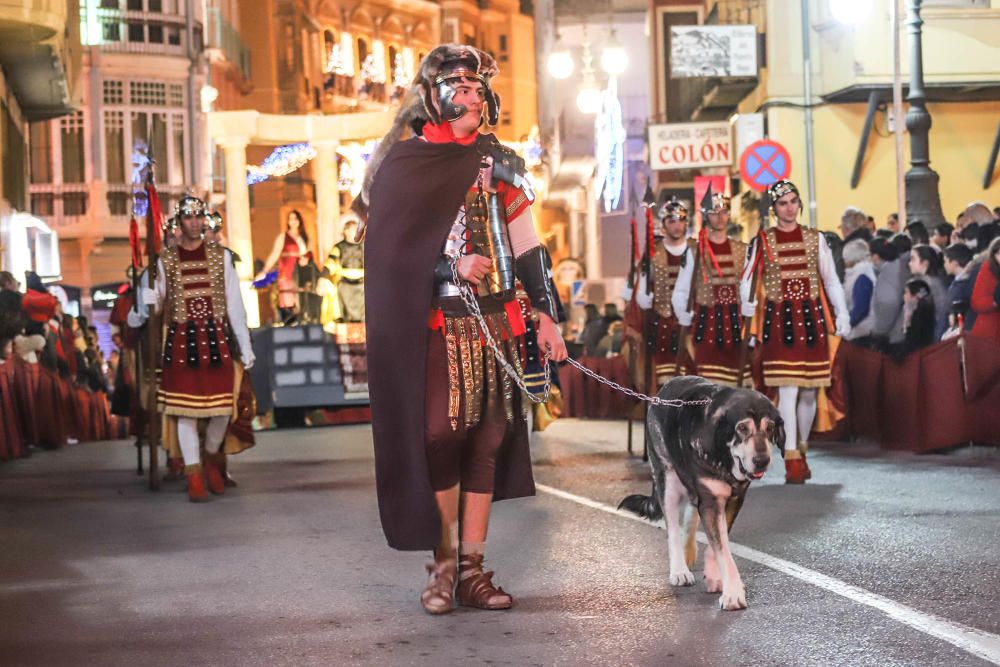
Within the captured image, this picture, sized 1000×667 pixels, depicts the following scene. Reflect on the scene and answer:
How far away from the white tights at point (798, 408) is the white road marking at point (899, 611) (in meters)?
3.82

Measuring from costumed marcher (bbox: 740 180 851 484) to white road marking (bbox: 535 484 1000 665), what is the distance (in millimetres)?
3893

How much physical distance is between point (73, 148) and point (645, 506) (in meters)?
42.2

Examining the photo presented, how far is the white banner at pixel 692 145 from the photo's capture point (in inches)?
1236

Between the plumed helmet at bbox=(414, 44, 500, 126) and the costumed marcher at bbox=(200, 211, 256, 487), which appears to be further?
the costumed marcher at bbox=(200, 211, 256, 487)

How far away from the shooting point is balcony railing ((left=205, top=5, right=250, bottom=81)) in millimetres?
50344

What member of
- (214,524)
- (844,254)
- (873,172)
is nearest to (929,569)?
(214,524)

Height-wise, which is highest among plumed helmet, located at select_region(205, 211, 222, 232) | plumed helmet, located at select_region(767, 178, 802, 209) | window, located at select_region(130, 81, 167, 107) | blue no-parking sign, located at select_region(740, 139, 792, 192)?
window, located at select_region(130, 81, 167, 107)

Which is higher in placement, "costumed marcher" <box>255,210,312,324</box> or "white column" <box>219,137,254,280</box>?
"white column" <box>219,137,254,280</box>

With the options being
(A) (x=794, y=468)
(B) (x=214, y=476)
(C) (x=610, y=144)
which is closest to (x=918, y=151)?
(A) (x=794, y=468)

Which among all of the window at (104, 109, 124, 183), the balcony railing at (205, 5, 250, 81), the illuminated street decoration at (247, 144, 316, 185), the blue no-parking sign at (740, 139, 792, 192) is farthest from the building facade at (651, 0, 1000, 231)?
the balcony railing at (205, 5, 250, 81)

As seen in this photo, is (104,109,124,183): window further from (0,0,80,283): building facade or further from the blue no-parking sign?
the blue no-parking sign

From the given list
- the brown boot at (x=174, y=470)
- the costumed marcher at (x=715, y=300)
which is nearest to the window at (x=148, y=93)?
the brown boot at (x=174, y=470)

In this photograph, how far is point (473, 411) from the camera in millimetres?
6898

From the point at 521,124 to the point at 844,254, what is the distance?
257 ft
